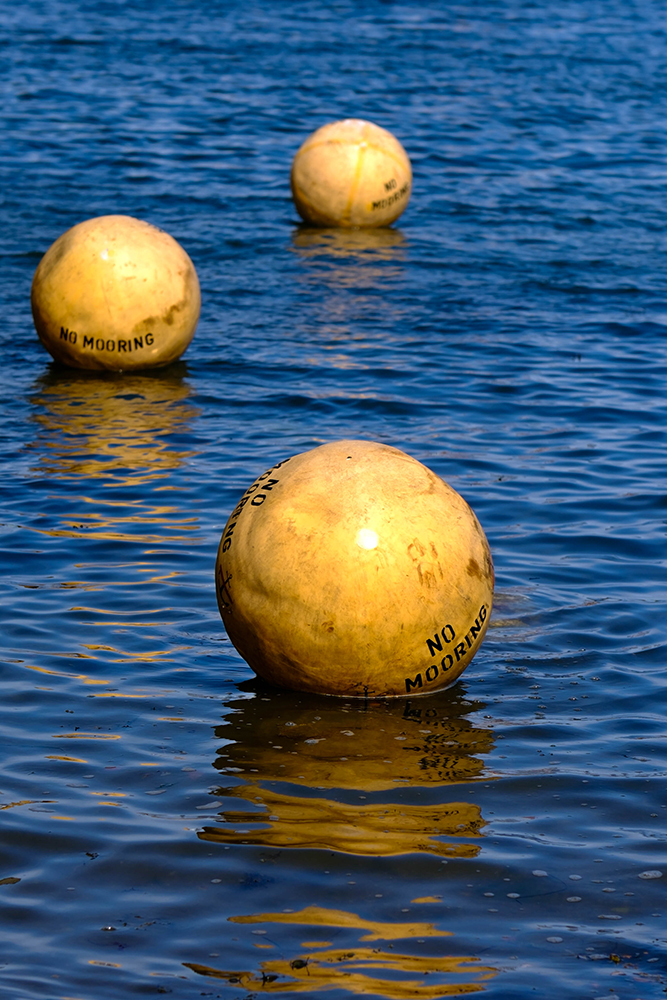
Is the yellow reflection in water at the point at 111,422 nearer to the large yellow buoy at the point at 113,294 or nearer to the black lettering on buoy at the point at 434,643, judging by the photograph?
the large yellow buoy at the point at 113,294

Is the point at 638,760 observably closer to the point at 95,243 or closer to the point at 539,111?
the point at 95,243

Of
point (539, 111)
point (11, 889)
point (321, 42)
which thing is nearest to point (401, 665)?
point (11, 889)

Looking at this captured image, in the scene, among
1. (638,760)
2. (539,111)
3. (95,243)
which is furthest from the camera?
(539,111)

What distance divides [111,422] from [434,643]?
536 centimetres

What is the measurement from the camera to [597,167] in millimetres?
21250

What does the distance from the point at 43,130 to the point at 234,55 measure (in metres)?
8.38

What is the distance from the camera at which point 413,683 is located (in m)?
6.83

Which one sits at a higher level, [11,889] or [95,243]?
[95,243]

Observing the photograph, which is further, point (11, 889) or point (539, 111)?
point (539, 111)

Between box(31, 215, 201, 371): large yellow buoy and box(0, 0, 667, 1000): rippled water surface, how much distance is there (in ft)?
1.14

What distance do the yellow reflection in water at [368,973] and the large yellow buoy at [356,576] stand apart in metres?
1.93

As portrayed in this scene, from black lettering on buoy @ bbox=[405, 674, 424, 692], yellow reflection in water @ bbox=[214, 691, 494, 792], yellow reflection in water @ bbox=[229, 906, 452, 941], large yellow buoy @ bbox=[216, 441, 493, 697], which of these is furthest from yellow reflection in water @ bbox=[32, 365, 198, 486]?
yellow reflection in water @ bbox=[229, 906, 452, 941]

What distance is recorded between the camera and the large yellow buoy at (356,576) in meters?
6.53

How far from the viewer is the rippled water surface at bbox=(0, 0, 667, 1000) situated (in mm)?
4945
